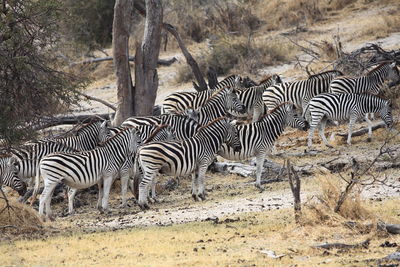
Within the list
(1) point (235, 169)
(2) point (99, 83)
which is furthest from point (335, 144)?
(2) point (99, 83)

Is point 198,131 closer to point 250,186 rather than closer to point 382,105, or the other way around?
point 250,186

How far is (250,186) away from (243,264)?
239 inches

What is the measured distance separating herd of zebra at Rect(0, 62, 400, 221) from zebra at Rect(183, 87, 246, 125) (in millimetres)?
22

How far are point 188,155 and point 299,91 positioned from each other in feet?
21.5

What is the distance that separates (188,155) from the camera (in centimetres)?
1559

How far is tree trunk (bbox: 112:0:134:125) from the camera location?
19.7 m

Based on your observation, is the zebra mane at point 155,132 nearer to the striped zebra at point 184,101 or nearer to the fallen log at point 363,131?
the striped zebra at point 184,101

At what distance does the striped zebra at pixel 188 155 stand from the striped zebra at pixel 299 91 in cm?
505

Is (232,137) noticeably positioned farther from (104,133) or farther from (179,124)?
(104,133)

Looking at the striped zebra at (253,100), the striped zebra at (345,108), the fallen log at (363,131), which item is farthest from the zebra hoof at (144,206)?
the fallen log at (363,131)

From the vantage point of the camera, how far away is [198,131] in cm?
1622

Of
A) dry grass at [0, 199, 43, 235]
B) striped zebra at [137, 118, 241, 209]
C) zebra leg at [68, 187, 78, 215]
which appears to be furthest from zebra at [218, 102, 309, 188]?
dry grass at [0, 199, 43, 235]

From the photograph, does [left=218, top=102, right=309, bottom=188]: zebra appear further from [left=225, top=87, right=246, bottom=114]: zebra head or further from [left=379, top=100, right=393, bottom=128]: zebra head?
[left=379, top=100, right=393, bottom=128]: zebra head

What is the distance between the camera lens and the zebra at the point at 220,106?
62.9ft
